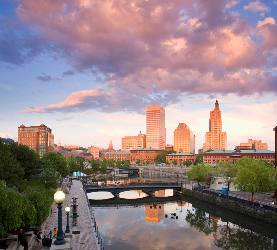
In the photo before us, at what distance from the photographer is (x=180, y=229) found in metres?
65.9

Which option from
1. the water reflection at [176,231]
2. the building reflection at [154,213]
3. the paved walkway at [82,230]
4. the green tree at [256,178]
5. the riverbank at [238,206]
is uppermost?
the green tree at [256,178]

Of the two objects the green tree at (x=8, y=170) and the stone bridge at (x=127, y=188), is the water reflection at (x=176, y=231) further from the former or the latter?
the stone bridge at (x=127, y=188)

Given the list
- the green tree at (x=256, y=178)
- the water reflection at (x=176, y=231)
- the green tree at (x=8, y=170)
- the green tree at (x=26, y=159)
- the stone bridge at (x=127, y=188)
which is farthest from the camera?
the stone bridge at (x=127, y=188)

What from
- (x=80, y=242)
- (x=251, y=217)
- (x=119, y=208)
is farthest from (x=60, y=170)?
(x=80, y=242)

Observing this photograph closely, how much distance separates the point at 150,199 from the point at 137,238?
51.6 metres

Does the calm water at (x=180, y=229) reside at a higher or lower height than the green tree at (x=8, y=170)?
lower

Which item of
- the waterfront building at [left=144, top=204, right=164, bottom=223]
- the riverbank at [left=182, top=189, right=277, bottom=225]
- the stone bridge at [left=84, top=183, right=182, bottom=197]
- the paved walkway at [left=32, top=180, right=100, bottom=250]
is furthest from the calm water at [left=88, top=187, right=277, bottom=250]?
the stone bridge at [left=84, top=183, right=182, bottom=197]

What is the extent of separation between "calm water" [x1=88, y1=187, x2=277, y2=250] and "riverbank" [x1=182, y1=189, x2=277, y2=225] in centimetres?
110

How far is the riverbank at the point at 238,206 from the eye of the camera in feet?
210

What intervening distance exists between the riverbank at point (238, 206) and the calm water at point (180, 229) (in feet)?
3.60

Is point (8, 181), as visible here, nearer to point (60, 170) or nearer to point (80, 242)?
point (80, 242)

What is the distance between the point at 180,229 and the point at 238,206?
1571cm

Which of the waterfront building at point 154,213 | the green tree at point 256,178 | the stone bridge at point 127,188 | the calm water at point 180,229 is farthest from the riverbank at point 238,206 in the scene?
the stone bridge at point 127,188

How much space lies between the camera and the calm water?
5488 cm
